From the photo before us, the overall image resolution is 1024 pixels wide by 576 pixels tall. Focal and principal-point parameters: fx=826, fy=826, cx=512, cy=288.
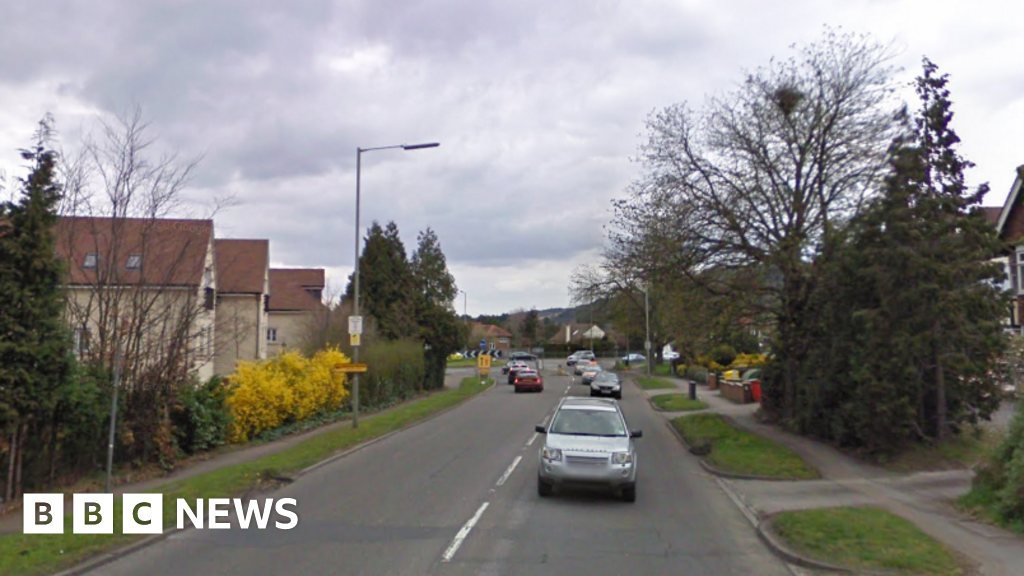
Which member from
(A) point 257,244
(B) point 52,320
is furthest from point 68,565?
(A) point 257,244

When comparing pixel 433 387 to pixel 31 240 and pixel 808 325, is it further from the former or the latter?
pixel 31 240

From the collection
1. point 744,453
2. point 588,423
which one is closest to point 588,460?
point 588,423

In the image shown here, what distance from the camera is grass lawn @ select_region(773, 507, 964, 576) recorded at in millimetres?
8836

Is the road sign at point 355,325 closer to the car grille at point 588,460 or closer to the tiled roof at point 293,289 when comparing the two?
the car grille at point 588,460

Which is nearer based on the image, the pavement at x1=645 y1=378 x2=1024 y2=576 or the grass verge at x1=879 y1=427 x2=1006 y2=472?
the pavement at x1=645 y1=378 x2=1024 y2=576

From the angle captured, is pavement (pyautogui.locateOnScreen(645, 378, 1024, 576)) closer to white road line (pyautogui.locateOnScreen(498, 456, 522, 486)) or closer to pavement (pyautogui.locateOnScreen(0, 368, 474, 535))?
white road line (pyautogui.locateOnScreen(498, 456, 522, 486))

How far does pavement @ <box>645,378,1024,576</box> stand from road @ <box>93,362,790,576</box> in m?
0.85

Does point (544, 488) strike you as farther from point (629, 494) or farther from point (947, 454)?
point (947, 454)

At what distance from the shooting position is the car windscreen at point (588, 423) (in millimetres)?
14180

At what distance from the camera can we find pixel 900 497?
1344 centimetres

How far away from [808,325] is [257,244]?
1197 inches

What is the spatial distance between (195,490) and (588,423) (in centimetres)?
654

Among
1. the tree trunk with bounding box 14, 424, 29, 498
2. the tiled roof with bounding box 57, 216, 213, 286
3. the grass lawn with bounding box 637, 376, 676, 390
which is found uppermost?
the tiled roof with bounding box 57, 216, 213, 286

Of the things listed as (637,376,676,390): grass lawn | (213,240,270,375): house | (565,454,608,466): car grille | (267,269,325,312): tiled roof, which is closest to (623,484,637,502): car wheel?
(565,454,608,466): car grille
